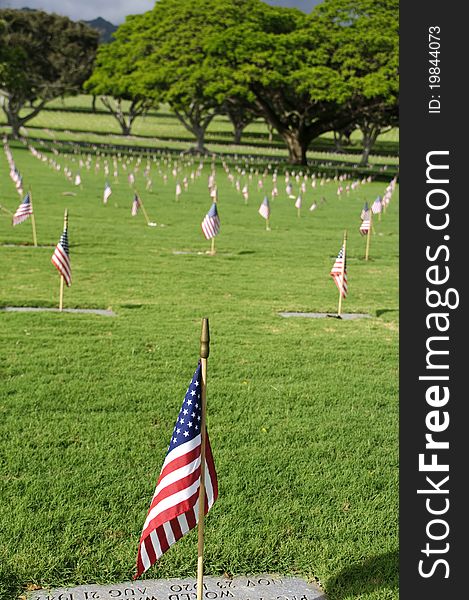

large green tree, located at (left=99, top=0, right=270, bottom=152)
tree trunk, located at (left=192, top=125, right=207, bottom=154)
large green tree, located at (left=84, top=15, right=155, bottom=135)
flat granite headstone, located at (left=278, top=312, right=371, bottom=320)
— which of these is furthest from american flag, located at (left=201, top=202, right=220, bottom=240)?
tree trunk, located at (left=192, top=125, right=207, bottom=154)

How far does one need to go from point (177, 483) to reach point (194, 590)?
962mm

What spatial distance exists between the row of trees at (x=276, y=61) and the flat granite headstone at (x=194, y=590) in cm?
3813

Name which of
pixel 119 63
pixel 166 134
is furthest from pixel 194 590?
pixel 166 134

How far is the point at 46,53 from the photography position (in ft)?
220

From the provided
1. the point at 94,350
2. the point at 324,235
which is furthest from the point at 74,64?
the point at 94,350

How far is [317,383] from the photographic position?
26.7 feet

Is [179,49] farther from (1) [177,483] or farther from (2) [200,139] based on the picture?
(1) [177,483]

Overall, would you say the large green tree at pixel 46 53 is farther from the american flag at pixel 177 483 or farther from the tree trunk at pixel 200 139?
the american flag at pixel 177 483

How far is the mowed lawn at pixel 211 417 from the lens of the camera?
486 cm

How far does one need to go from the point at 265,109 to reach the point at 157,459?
44478 mm

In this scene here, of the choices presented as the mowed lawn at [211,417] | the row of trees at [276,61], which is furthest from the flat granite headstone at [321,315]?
the row of trees at [276,61]

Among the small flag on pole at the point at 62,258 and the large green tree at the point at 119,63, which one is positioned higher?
the large green tree at the point at 119,63

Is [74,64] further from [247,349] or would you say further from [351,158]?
[247,349]

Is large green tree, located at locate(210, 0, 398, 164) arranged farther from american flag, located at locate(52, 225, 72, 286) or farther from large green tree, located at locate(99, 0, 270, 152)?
american flag, located at locate(52, 225, 72, 286)
